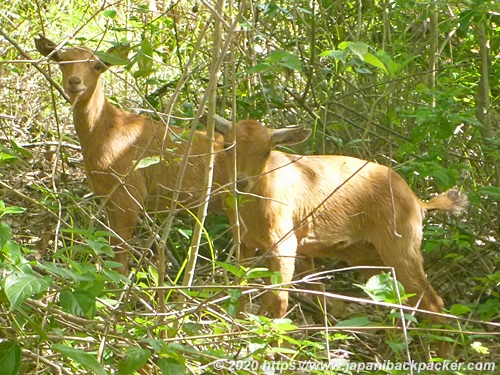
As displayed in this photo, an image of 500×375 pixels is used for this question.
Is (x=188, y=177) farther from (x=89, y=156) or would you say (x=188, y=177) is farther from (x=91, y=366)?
(x=91, y=366)

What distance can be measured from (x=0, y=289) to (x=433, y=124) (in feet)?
12.6

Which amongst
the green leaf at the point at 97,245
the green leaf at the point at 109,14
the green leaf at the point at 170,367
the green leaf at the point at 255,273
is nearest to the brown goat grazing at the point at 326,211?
the green leaf at the point at 109,14

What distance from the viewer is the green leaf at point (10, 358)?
2.92m

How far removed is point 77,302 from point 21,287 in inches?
10.8

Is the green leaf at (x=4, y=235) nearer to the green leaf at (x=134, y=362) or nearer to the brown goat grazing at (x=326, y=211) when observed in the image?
the green leaf at (x=134, y=362)

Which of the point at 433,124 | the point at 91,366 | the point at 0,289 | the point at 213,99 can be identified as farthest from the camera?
the point at 433,124

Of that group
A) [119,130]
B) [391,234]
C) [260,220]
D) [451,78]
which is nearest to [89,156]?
[119,130]

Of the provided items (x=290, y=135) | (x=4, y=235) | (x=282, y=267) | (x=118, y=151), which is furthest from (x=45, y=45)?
(x=4, y=235)

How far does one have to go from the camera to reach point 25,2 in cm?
961

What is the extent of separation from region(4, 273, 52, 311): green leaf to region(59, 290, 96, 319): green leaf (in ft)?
0.46

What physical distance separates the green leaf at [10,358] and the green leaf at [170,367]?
53 cm

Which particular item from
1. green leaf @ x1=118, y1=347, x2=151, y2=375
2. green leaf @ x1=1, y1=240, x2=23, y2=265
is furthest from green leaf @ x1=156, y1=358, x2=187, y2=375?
green leaf @ x1=1, y1=240, x2=23, y2=265

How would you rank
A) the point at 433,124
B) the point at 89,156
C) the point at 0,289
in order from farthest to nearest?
the point at 89,156
the point at 433,124
the point at 0,289

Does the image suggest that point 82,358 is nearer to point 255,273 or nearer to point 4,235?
point 4,235
